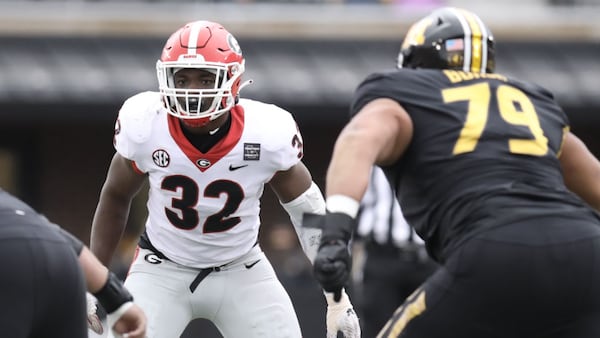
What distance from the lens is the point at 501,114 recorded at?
433 centimetres

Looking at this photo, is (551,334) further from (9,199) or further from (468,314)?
(9,199)

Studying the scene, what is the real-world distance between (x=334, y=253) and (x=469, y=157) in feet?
1.87

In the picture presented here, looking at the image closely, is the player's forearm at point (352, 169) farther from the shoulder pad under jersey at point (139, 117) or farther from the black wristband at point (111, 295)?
the shoulder pad under jersey at point (139, 117)

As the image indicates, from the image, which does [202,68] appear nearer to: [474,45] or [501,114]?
[474,45]

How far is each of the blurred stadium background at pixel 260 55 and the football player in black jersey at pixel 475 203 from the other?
860cm

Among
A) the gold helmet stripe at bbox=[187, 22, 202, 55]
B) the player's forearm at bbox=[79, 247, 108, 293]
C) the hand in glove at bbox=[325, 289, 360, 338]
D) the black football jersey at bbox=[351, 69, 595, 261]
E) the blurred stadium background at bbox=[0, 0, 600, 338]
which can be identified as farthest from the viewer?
the blurred stadium background at bbox=[0, 0, 600, 338]

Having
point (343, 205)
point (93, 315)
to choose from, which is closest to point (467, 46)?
point (343, 205)

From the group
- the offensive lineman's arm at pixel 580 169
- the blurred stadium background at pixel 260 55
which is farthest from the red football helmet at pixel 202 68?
the blurred stadium background at pixel 260 55

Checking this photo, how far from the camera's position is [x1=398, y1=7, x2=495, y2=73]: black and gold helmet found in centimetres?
462

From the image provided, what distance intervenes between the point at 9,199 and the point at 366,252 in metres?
4.61

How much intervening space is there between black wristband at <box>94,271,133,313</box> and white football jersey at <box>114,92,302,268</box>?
3.25 feet

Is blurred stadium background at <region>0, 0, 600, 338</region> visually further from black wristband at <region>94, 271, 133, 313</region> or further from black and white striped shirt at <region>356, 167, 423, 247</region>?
black wristband at <region>94, 271, 133, 313</region>

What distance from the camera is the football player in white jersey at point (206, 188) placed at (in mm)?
5377

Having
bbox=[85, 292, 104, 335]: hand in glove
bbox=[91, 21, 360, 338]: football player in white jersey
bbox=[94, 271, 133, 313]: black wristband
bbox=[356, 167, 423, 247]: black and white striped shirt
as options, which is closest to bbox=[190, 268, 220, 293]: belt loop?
bbox=[91, 21, 360, 338]: football player in white jersey
